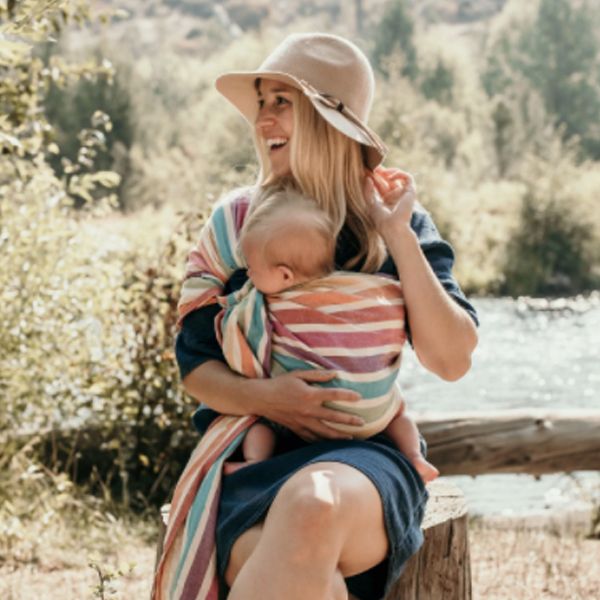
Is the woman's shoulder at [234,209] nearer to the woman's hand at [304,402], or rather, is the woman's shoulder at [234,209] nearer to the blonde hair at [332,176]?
the blonde hair at [332,176]

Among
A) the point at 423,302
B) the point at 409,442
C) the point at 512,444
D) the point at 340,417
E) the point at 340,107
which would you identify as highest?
the point at 340,107

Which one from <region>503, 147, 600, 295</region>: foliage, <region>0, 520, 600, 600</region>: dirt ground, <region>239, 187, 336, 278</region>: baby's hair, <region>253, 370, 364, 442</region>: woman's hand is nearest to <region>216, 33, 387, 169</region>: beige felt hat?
<region>239, 187, 336, 278</region>: baby's hair

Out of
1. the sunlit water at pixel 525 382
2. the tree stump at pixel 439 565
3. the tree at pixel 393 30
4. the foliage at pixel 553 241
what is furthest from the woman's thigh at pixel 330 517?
the tree at pixel 393 30

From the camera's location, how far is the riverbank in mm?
4270

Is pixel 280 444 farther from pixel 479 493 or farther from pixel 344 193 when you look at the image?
pixel 479 493

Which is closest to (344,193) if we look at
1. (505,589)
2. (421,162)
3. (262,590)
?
(262,590)

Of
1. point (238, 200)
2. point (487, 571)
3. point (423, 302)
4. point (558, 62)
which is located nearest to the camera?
point (423, 302)

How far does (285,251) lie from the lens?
247 cm

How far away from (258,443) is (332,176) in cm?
66

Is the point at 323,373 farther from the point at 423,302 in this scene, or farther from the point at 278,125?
the point at 278,125

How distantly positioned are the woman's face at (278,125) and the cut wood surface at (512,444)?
8.54ft

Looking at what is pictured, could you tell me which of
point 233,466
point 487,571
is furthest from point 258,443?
point 487,571

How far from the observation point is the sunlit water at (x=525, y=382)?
6969 mm

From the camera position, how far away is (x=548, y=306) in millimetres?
22875
